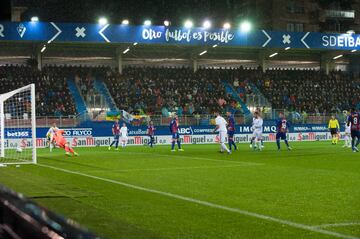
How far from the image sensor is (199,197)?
35.9 ft

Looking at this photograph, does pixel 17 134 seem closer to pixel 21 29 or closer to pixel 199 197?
pixel 21 29

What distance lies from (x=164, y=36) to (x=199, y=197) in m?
36.5

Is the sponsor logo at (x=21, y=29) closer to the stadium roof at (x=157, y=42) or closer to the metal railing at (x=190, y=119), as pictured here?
the stadium roof at (x=157, y=42)

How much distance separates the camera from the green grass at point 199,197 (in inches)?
303

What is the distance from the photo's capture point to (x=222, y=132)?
1057 inches

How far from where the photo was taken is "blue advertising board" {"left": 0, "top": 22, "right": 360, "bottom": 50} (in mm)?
42531

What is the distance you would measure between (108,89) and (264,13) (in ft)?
123

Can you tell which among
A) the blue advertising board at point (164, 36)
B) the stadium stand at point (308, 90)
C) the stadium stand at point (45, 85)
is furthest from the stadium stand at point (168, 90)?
the stadium stand at point (308, 90)

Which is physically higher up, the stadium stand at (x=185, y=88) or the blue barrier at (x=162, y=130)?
the stadium stand at (x=185, y=88)

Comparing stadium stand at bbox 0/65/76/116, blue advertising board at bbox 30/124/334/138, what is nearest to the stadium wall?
blue advertising board at bbox 30/124/334/138

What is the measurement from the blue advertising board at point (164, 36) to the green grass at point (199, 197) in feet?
84.3

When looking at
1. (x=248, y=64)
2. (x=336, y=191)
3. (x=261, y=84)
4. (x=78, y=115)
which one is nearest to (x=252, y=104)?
(x=261, y=84)

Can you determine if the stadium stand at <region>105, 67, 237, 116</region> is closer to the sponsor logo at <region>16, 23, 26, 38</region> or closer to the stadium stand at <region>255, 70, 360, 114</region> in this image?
the stadium stand at <region>255, 70, 360, 114</region>

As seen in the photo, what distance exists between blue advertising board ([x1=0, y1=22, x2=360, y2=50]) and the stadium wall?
29.9ft
